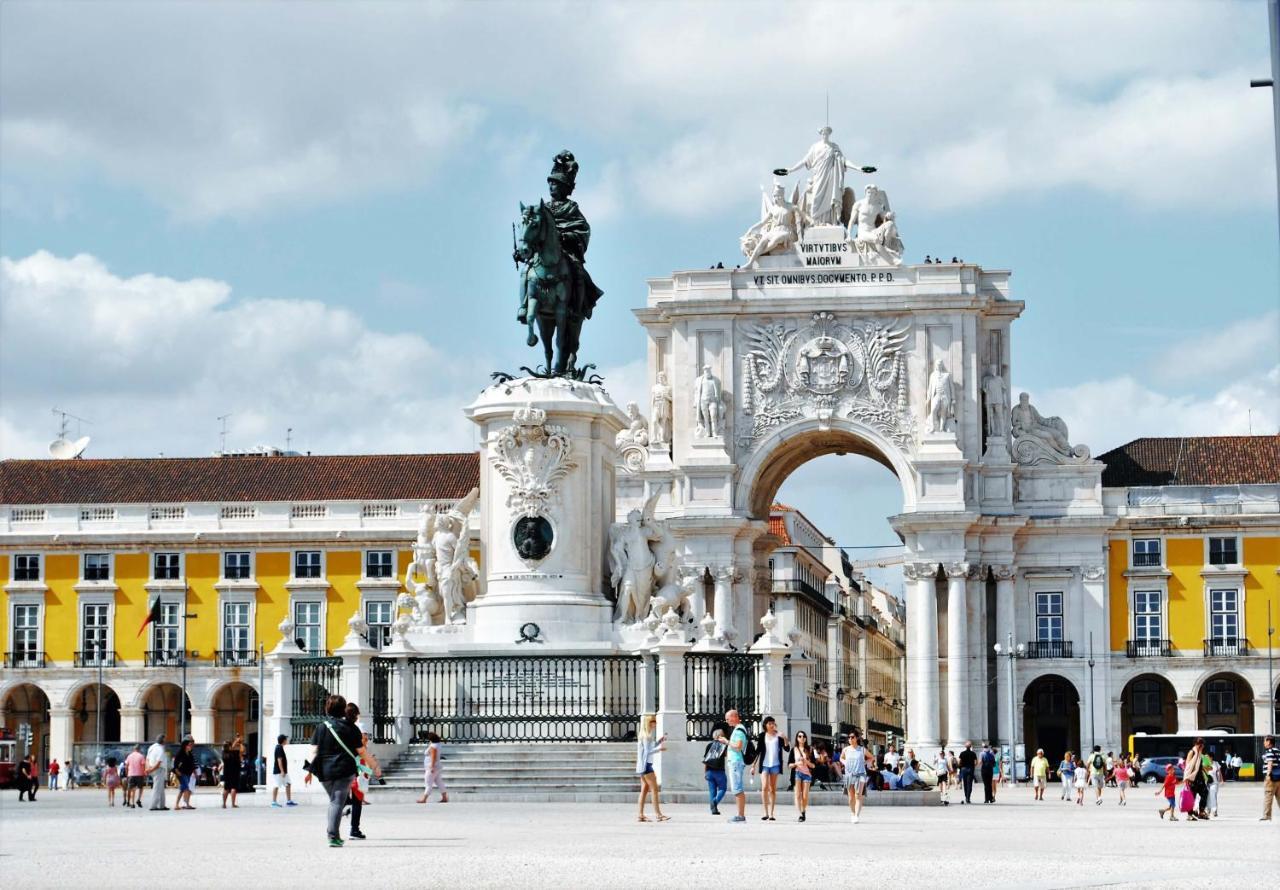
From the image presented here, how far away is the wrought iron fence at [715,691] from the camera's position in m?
31.3

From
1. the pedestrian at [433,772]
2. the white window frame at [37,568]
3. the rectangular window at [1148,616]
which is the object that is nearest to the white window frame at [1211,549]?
the rectangular window at [1148,616]

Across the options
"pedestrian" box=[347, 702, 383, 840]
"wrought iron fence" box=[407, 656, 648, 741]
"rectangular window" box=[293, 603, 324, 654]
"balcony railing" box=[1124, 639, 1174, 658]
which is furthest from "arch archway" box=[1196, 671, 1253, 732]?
"pedestrian" box=[347, 702, 383, 840]

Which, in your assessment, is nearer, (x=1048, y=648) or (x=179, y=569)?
(x=1048, y=648)

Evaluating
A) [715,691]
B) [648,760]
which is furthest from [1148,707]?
[648,760]

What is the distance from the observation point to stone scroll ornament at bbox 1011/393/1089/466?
7706 centimetres

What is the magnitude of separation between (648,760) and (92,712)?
55.2 meters

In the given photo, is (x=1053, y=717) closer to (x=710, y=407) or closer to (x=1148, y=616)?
(x=1148, y=616)

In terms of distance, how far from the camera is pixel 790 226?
77.0 m

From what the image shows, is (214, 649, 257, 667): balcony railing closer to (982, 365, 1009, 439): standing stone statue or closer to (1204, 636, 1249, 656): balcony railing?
(982, 365, 1009, 439): standing stone statue

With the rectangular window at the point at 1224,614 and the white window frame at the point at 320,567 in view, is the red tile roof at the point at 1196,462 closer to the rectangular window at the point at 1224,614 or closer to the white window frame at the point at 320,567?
the rectangular window at the point at 1224,614

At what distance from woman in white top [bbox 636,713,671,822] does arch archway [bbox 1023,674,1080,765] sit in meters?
53.6

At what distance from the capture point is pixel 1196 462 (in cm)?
8038

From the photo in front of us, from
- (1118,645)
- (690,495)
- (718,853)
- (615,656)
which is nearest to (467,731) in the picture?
(615,656)

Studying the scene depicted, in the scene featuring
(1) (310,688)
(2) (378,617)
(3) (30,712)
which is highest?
(2) (378,617)
